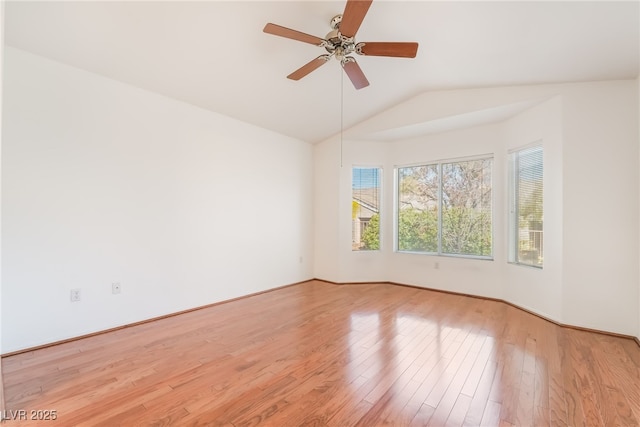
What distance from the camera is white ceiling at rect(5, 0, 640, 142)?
7.61 ft

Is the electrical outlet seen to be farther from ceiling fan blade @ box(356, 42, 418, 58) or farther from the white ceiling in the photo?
ceiling fan blade @ box(356, 42, 418, 58)

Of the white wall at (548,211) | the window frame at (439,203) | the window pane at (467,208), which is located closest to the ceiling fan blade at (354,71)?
the white wall at (548,211)

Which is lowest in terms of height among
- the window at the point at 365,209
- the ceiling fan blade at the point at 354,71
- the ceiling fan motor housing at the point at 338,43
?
the window at the point at 365,209

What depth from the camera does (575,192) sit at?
3215 millimetres

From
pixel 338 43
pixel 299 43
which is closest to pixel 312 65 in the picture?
pixel 338 43

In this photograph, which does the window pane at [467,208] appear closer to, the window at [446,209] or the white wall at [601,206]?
the window at [446,209]

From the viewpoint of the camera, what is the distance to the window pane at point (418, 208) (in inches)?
194

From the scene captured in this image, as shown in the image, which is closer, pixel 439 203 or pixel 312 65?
→ pixel 312 65

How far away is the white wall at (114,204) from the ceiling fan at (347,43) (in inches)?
73.1

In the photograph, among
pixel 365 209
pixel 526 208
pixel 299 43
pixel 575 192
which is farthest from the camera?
pixel 365 209

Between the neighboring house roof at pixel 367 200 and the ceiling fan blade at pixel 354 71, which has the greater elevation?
the ceiling fan blade at pixel 354 71

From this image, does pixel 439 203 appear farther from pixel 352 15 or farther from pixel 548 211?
pixel 352 15

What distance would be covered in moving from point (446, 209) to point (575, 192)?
178 cm

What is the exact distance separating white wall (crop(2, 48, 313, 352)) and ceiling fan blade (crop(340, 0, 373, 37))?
238 cm
